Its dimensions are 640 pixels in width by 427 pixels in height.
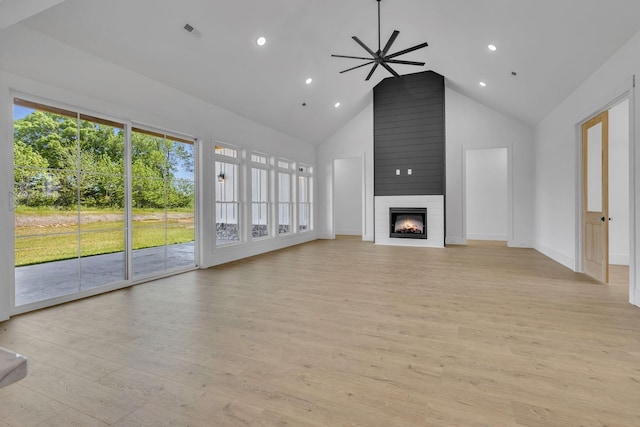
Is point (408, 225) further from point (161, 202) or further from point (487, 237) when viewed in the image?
point (161, 202)

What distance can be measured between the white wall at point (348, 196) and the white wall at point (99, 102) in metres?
4.78

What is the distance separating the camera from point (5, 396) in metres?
1.83

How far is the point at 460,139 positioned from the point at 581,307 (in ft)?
19.3

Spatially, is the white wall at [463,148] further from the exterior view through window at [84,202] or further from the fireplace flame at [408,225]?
the exterior view through window at [84,202]

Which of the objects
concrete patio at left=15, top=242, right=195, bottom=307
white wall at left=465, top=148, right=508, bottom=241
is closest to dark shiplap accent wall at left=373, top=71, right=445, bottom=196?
white wall at left=465, top=148, right=508, bottom=241

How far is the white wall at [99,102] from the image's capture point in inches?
122

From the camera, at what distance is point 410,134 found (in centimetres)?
822

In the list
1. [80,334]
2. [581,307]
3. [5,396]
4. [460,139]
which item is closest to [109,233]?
[80,334]

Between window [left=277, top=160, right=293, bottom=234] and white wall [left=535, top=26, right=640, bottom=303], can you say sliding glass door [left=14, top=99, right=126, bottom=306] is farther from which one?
white wall [left=535, top=26, right=640, bottom=303]

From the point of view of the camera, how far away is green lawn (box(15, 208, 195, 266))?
11.1ft

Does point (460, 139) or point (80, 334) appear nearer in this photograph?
point (80, 334)

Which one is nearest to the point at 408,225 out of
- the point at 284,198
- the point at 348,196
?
the point at 348,196

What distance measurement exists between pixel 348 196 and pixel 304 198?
229 centimetres

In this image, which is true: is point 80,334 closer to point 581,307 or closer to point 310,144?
point 581,307
